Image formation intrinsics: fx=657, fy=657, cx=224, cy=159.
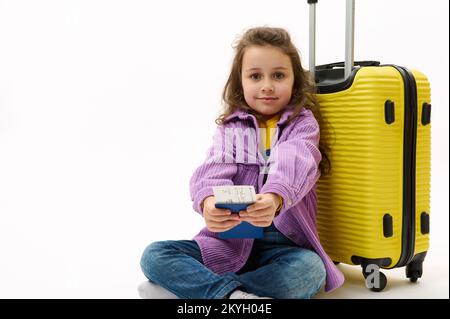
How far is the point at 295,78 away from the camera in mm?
1809

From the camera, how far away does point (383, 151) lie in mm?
1655

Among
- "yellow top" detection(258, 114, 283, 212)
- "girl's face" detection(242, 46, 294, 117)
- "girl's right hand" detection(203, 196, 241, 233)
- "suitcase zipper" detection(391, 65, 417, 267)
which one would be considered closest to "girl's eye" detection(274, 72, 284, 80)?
"girl's face" detection(242, 46, 294, 117)

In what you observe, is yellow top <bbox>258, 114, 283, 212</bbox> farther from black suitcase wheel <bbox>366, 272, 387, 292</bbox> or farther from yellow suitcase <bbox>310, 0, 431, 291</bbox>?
black suitcase wheel <bbox>366, 272, 387, 292</bbox>

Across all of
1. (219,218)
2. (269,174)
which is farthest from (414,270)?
(219,218)

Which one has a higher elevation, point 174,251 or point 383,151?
point 383,151

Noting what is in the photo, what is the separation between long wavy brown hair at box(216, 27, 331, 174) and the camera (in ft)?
5.75

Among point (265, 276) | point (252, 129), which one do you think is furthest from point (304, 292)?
point (252, 129)

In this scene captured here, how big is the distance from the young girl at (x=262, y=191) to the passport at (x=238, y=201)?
0.02m

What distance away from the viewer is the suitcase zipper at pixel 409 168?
1.66 metres

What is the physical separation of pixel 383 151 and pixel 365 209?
156mm

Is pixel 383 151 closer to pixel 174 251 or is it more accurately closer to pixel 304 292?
pixel 304 292

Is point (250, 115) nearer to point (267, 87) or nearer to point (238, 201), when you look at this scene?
point (267, 87)

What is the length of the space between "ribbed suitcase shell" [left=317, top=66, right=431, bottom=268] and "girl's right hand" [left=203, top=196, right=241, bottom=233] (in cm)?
38

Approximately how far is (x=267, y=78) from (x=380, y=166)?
37 centimetres
